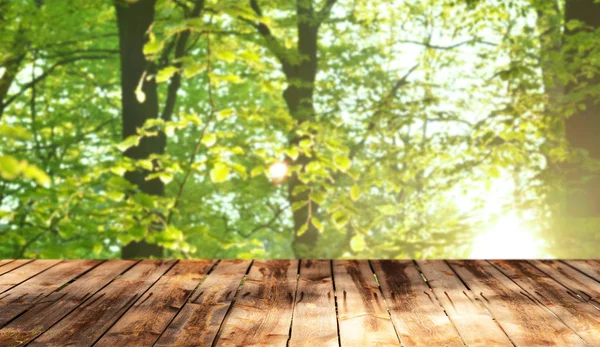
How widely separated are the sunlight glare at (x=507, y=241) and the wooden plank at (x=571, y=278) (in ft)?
19.6

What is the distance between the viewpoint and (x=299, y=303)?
251cm

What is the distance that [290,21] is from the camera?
10031mm

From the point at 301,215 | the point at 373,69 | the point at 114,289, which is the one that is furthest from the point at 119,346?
the point at 373,69

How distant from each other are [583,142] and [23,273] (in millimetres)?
6085

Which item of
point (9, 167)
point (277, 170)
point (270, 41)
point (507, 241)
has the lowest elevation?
point (507, 241)

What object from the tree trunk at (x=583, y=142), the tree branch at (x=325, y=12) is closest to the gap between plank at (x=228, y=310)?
the tree trunk at (x=583, y=142)

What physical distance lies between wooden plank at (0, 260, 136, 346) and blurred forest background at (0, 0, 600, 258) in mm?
1024

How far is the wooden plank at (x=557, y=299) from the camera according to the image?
2182 millimetres

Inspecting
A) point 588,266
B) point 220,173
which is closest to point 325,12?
point 220,173

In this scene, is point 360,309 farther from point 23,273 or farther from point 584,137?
point 584,137

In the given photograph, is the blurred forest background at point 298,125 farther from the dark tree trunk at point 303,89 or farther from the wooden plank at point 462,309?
the wooden plank at point 462,309

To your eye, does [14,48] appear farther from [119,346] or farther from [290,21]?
[119,346]

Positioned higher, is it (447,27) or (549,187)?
(447,27)

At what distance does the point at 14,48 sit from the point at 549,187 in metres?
6.97
